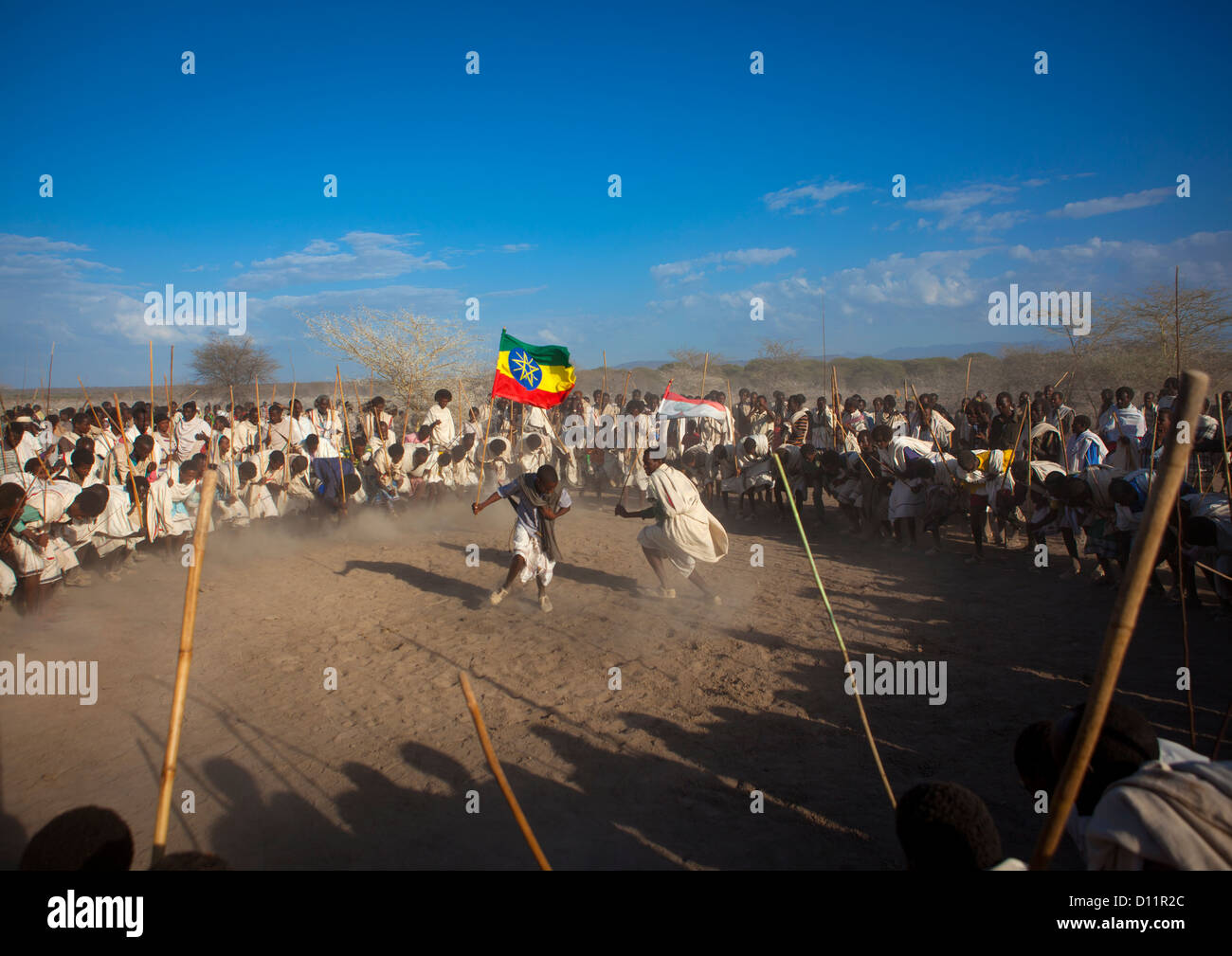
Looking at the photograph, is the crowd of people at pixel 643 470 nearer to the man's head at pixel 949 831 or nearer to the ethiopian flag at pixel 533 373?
the ethiopian flag at pixel 533 373

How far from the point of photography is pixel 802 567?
31.4ft

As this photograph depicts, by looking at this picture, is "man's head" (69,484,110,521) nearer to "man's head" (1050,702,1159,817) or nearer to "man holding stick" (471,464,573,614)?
"man holding stick" (471,464,573,614)

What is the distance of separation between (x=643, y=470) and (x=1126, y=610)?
11240mm

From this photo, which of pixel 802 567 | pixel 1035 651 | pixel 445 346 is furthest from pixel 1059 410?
pixel 445 346

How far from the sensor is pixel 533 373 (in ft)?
40.0

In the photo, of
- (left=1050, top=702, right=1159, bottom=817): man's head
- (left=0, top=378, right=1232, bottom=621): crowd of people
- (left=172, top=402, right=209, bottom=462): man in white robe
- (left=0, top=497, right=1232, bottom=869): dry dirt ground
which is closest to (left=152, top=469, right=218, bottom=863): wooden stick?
(left=0, top=497, right=1232, bottom=869): dry dirt ground

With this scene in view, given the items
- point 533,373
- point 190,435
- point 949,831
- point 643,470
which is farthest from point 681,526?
point 190,435

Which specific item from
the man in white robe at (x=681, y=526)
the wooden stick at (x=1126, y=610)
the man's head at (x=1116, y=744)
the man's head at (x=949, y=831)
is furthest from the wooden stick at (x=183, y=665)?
the man in white robe at (x=681, y=526)

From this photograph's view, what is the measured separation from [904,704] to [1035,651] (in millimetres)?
1705

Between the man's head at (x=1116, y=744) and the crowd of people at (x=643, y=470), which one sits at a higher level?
the crowd of people at (x=643, y=470)

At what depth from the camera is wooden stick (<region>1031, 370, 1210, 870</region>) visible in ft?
5.08

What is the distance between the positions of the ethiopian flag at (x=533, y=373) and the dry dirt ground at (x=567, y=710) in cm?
372

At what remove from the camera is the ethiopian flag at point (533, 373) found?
1181 centimetres

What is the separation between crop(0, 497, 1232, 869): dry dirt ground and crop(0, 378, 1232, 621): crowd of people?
0.74 metres
